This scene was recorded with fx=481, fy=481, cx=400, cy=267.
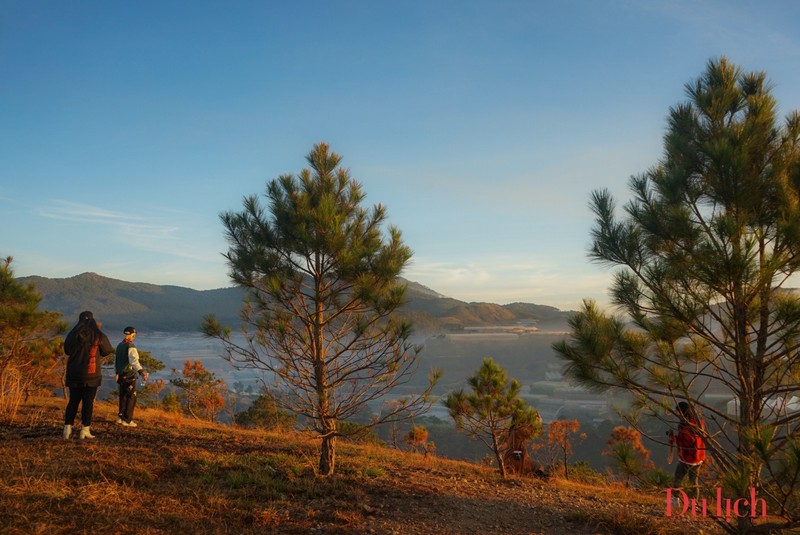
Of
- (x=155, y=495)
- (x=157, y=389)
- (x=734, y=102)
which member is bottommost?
(x=157, y=389)

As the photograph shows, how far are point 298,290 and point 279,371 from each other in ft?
3.78

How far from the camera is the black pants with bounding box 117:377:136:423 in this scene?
9180 millimetres

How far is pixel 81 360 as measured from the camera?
7.32 metres

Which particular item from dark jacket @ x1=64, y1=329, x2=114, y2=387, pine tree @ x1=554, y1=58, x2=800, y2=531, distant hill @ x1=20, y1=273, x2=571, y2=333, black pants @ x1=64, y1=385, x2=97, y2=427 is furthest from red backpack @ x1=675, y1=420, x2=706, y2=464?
distant hill @ x1=20, y1=273, x2=571, y2=333

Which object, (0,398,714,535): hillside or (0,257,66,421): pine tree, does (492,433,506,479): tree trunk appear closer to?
(0,398,714,535): hillside

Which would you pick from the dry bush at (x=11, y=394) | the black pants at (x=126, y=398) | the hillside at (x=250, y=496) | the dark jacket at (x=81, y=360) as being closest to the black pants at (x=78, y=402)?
the dark jacket at (x=81, y=360)

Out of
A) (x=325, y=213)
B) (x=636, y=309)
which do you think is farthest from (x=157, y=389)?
(x=636, y=309)

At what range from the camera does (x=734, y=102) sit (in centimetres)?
561

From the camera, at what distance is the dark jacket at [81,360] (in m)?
7.25

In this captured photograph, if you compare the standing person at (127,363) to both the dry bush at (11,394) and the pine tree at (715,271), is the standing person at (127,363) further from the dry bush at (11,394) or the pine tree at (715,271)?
the pine tree at (715,271)

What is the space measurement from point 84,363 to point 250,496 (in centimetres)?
378

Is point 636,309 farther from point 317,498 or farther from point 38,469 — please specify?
point 38,469

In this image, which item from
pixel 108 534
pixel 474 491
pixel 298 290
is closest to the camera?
pixel 108 534

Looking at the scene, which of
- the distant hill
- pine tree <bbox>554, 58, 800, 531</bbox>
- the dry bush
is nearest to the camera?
pine tree <bbox>554, 58, 800, 531</bbox>
